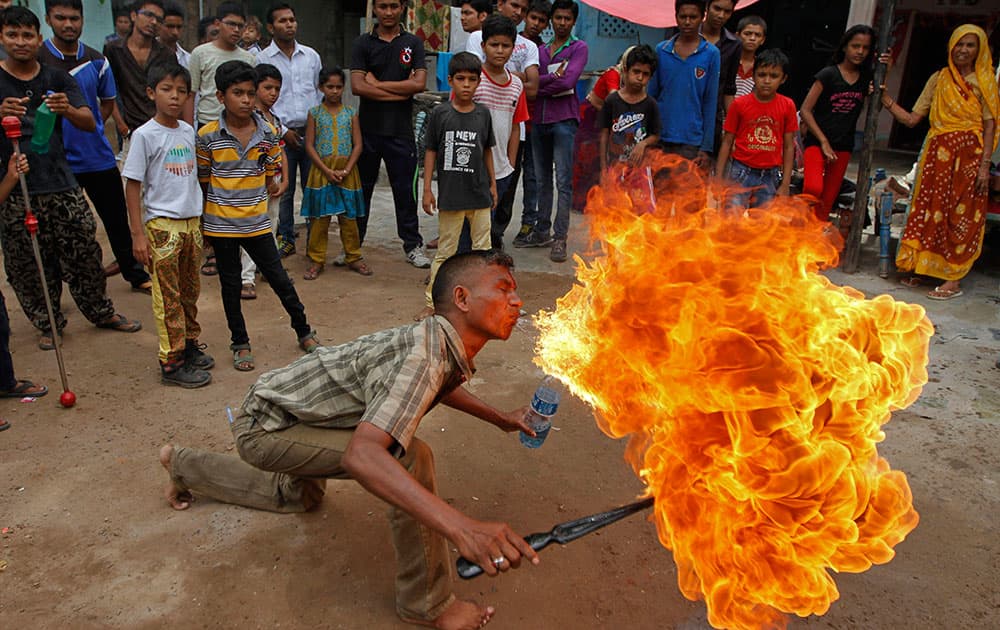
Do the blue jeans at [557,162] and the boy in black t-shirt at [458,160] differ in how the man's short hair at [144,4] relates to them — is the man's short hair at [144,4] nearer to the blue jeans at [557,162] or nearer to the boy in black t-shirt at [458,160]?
the boy in black t-shirt at [458,160]

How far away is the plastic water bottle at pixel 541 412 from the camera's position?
3.10 metres

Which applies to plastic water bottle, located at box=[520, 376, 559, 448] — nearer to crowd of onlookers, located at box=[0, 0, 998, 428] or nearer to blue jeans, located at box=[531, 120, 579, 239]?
crowd of onlookers, located at box=[0, 0, 998, 428]

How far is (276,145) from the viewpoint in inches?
209

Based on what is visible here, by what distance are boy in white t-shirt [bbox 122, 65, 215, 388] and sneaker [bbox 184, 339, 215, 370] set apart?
1 centimetres

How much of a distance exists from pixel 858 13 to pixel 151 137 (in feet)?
31.1

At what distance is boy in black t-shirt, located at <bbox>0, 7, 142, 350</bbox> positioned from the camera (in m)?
4.73

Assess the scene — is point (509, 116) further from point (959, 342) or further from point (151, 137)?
point (959, 342)

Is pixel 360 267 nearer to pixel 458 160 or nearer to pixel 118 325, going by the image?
pixel 458 160

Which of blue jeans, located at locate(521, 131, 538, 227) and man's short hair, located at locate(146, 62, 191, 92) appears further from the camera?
blue jeans, located at locate(521, 131, 538, 227)

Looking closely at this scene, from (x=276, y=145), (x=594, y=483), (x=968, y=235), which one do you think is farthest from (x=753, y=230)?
(x=968, y=235)

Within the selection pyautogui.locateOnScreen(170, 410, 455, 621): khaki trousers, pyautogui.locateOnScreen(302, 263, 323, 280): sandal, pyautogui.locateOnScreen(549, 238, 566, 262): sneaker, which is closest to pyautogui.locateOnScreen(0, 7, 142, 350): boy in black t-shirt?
pyautogui.locateOnScreen(302, 263, 323, 280): sandal

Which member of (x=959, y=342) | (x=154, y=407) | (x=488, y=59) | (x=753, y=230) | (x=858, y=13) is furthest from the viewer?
(x=858, y=13)

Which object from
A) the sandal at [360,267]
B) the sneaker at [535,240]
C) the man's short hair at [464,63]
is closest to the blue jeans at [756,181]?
the sneaker at [535,240]

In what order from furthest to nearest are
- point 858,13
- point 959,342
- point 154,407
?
point 858,13 < point 959,342 < point 154,407
